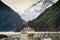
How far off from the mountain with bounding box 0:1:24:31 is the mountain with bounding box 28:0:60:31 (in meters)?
0.24

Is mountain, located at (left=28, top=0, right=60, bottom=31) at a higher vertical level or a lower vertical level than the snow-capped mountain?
lower

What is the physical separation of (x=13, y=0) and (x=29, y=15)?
444 mm

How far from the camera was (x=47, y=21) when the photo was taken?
14.2 ft

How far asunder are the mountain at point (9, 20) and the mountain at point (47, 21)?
240mm

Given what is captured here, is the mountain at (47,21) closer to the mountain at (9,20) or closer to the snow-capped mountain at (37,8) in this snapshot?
the snow-capped mountain at (37,8)

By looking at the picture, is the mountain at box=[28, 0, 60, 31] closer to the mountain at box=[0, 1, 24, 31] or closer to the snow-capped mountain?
the snow-capped mountain

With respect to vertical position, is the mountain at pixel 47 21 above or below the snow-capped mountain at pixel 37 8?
below

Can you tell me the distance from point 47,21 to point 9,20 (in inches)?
29.4

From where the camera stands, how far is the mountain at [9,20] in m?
4.36

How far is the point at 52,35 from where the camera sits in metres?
4.31

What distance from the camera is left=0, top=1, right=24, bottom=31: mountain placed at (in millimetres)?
4359

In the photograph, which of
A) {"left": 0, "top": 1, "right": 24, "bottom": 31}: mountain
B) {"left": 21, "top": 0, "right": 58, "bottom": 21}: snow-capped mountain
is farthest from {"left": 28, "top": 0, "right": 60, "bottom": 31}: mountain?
{"left": 0, "top": 1, "right": 24, "bottom": 31}: mountain

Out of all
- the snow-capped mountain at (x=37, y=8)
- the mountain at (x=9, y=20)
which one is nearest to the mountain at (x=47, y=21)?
the snow-capped mountain at (x=37, y=8)

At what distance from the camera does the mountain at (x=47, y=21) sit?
4328mm
